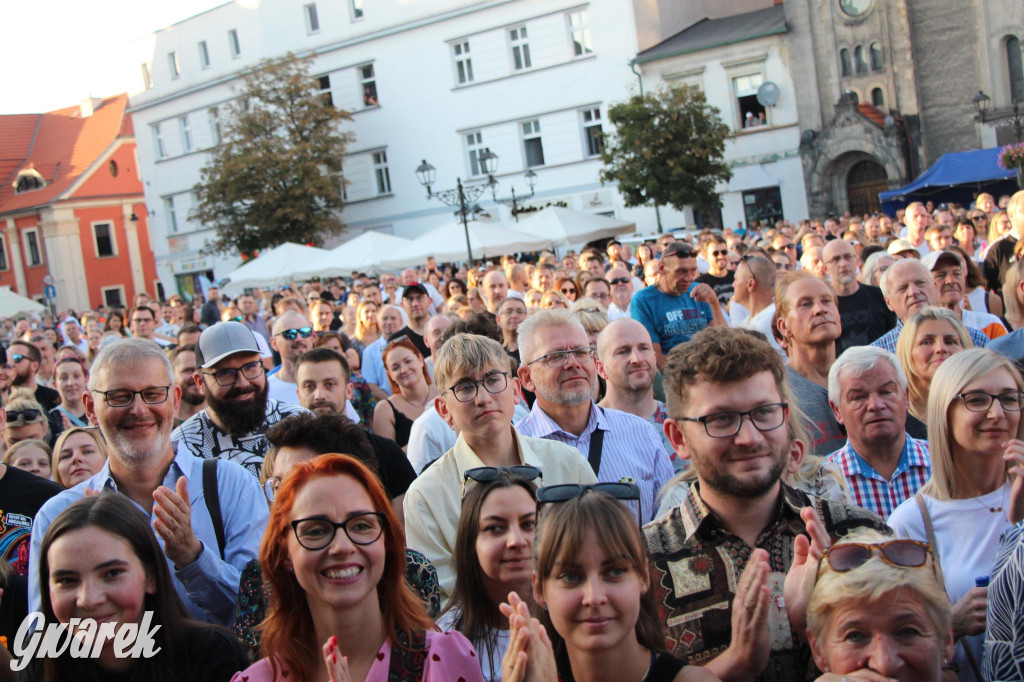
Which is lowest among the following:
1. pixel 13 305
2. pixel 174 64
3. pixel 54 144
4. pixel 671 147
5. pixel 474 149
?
pixel 13 305

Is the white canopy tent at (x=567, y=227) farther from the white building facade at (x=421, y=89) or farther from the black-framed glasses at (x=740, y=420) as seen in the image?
the black-framed glasses at (x=740, y=420)

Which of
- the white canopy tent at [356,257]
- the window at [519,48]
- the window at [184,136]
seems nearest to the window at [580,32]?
the window at [519,48]

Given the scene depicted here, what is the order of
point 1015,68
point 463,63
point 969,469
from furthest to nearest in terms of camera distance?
1. point 463,63
2. point 1015,68
3. point 969,469

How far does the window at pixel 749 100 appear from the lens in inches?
1339

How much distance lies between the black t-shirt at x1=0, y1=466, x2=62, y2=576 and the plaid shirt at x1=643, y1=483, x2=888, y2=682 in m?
2.74

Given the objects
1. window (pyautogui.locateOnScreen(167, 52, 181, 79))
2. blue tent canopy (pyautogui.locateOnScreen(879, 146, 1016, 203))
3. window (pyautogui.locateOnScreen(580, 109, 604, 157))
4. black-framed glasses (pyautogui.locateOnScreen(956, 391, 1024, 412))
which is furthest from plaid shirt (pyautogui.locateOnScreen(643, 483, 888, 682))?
window (pyautogui.locateOnScreen(167, 52, 181, 79))

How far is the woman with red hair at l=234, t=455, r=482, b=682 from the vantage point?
9.37 ft

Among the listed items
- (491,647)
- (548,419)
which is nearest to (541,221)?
(548,419)

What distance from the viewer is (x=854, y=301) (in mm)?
7051

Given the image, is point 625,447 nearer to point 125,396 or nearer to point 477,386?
point 477,386

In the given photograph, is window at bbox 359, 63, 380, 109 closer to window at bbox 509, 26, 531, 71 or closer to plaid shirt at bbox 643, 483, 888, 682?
window at bbox 509, 26, 531, 71

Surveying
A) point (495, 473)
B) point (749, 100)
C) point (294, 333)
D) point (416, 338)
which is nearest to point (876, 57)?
point (749, 100)

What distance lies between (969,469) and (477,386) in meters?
1.98

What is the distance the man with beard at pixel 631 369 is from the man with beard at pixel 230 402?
5.83 ft
